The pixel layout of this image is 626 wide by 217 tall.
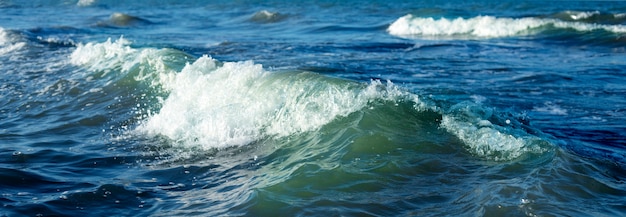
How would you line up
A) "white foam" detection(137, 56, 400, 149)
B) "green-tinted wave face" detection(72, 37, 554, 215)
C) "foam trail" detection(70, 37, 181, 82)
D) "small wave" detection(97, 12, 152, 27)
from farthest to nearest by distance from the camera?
"small wave" detection(97, 12, 152, 27), "foam trail" detection(70, 37, 181, 82), "white foam" detection(137, 56, 400, 149), "green-tinted wave face" detection(72, 37, 554, 215)

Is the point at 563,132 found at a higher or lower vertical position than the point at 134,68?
lower

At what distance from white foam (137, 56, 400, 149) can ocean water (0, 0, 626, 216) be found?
0.09 ft

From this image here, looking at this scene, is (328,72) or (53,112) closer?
(53,112)

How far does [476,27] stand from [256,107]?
17.9 meters

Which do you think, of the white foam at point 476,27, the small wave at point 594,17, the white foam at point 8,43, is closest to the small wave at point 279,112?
the white foam at point 8,43

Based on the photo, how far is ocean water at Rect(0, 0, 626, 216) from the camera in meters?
5.64

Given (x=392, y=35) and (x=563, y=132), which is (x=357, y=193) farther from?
(x=392, y=35)

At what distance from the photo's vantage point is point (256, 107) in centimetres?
870

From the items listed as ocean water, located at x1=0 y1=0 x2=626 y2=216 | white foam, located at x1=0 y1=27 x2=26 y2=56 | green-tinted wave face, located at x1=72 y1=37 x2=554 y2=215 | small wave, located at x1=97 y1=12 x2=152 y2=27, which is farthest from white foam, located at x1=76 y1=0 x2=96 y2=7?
green-tinted wave face, located at x1=72 y1=37 x2=554 y2=215

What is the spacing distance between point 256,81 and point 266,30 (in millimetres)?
17154

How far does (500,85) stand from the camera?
12414 millimetres

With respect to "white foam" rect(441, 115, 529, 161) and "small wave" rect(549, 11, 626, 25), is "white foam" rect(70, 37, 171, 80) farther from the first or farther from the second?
"small wave" rect(549, 11, 626, 25)

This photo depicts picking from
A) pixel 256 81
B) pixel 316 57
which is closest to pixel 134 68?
pixel 256 81

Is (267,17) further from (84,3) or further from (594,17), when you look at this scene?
(84,3)
